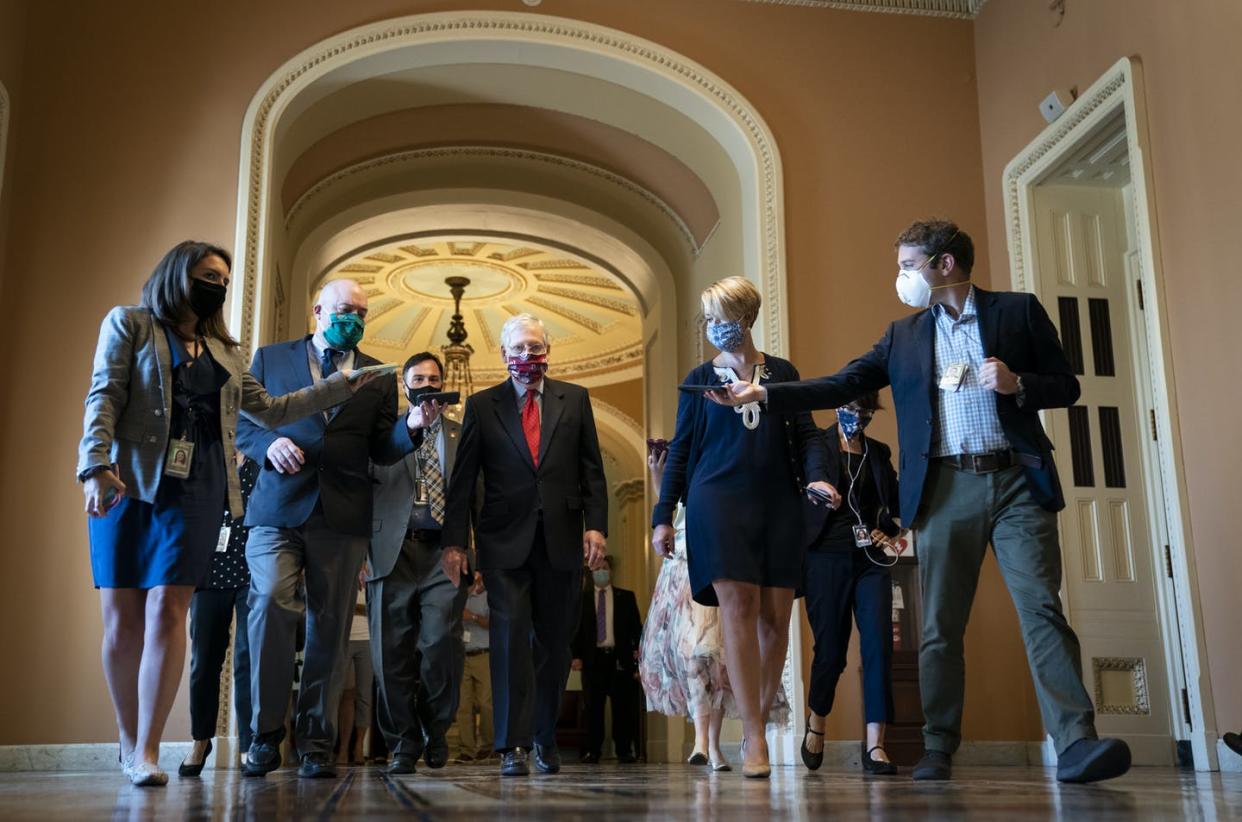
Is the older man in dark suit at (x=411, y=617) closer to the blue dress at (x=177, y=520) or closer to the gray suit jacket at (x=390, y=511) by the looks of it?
the gray suit jacket at (x=390, y=511)

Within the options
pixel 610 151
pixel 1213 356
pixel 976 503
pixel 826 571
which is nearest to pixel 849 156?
pixel 610 151

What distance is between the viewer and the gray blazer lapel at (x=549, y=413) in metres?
3.94

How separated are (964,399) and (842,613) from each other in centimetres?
158

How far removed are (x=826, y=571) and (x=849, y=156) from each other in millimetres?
2875

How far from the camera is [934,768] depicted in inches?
118

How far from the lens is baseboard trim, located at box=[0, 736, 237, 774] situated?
5164 mm

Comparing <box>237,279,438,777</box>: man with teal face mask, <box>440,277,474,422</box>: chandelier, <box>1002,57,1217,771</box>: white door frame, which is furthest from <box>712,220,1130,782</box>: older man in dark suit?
<box>440,277,474,422</box>: chandelier

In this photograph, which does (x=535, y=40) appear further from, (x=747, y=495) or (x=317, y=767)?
(x=317, y=767)

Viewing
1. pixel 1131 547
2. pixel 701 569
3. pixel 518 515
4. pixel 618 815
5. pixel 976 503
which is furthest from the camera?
pixel 1131 547

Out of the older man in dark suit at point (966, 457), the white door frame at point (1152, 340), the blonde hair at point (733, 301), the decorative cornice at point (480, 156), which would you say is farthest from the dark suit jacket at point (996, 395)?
the decorative cornice at point (480, 156)

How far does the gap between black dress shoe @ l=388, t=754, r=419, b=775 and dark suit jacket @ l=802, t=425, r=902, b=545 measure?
5.18 ft

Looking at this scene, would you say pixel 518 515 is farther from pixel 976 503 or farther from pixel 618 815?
pixel 618 815

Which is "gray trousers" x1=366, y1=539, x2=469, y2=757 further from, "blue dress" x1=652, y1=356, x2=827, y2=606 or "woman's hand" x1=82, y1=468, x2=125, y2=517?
"woman's hand" x1=82, y1=468, x2=125, y2=517

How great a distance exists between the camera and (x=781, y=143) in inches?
258
